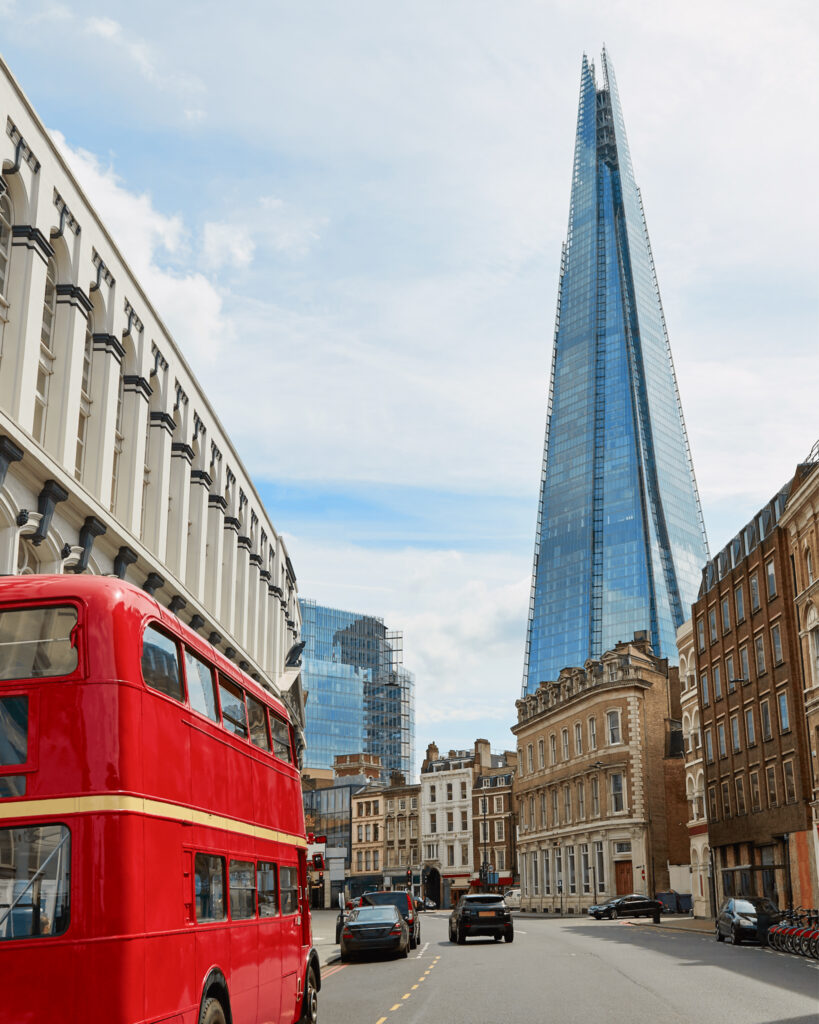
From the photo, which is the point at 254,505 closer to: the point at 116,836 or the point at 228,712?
the point at 228,712

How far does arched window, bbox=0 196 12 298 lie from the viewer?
22906mm

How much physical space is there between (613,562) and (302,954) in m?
161

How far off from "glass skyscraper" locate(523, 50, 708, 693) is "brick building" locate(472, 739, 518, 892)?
5814 cm

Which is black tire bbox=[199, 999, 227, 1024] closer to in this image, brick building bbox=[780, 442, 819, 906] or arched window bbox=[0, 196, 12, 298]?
arched window bbox=[0, 196, 12, 298]

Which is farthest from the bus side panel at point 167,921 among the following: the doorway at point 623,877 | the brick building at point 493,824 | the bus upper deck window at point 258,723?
the brick building at point 493,824

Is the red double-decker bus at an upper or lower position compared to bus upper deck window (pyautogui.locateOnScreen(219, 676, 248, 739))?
lower

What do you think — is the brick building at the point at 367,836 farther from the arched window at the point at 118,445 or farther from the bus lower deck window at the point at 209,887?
the bus lower deck window at the point at 209,887

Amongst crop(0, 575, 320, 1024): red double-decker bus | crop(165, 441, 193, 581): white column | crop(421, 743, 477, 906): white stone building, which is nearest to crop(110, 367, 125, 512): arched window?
crop(165, 441, 193, 581): white column

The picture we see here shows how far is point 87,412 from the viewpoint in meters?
27.2

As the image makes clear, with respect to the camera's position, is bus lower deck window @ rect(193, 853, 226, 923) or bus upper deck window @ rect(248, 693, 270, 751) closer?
bus lower deck window @ rect(193, 853, 226, 923)

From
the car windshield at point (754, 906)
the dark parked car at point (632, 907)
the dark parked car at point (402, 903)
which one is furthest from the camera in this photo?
the dark parked car at point (632, 907)

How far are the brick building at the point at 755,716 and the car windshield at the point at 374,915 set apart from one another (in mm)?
20974

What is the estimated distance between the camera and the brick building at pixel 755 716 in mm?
46719

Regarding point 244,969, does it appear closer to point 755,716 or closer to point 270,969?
point 270,969
